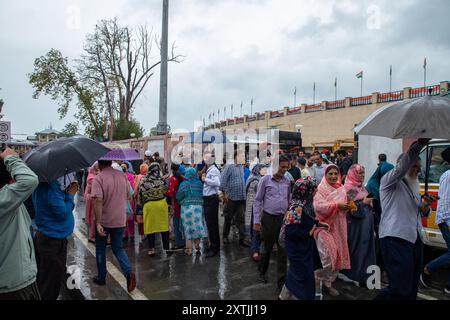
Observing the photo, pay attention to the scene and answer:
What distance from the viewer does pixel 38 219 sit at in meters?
3.82

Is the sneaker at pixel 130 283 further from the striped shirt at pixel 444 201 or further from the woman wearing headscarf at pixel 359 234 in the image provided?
the striped shirt at pixel 444 201

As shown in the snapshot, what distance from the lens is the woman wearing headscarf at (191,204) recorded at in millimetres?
6516

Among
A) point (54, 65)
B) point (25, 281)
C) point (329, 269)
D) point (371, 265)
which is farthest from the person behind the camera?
point (54, 65)

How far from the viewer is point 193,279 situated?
5.28 m

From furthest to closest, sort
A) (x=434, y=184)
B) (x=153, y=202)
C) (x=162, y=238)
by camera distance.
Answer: (x=162, y=238), (x=153, y=202), (x=434, y=184)

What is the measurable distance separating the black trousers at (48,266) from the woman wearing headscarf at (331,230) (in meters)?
3.12

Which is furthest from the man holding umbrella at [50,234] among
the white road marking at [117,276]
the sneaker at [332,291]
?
the sneaker at [332,291]

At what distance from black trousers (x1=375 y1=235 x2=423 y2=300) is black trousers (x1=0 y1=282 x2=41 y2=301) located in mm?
3255

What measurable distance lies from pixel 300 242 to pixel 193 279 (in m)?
2.00

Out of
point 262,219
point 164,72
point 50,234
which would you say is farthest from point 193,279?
point 164,72

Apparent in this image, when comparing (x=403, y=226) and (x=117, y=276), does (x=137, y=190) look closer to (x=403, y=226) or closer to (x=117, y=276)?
(x=117, y=276)
